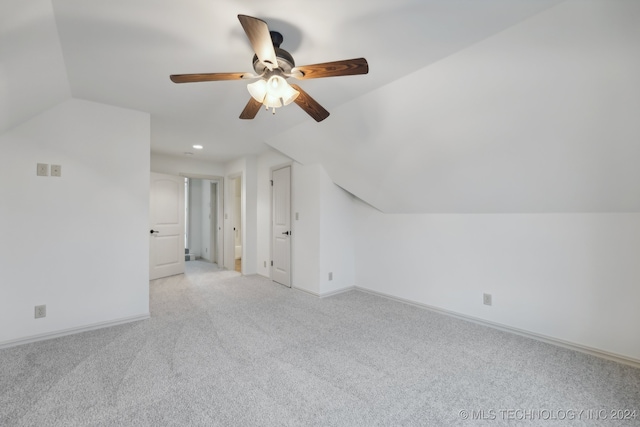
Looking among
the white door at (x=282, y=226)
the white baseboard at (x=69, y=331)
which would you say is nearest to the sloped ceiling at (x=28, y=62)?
the white baseboard at (x=69, y=331)

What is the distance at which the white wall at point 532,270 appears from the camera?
2.22 metres

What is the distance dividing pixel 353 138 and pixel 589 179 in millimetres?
2137

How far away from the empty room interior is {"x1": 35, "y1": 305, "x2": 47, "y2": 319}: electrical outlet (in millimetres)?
20

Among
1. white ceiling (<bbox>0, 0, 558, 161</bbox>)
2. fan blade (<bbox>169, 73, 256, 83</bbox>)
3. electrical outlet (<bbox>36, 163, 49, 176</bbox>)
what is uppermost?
white ceiling (<bbox>0, 0, 558, 161</bbox>)

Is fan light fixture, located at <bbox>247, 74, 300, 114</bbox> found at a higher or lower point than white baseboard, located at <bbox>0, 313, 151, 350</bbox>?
higher

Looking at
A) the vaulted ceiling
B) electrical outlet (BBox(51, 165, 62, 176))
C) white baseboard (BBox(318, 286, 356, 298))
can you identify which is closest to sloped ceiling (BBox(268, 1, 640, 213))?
the vaulted ceiling

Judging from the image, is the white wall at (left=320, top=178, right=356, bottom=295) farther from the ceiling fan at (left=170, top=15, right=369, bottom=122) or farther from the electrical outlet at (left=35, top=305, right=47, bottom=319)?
the electrical outlet at (left=35, top=305, right=47, bottom=319)

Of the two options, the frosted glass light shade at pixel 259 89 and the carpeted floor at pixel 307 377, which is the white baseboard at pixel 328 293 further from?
the frosted glass light shade at pixel 259 89

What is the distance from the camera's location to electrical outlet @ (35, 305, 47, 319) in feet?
8.34

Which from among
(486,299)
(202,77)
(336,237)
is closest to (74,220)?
(202,77)

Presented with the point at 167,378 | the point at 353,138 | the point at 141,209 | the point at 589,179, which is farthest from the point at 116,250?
the point at 589,179

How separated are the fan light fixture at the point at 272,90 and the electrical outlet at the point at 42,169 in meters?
2.39

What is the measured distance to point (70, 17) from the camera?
1630 mm

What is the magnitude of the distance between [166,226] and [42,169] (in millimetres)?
2744
